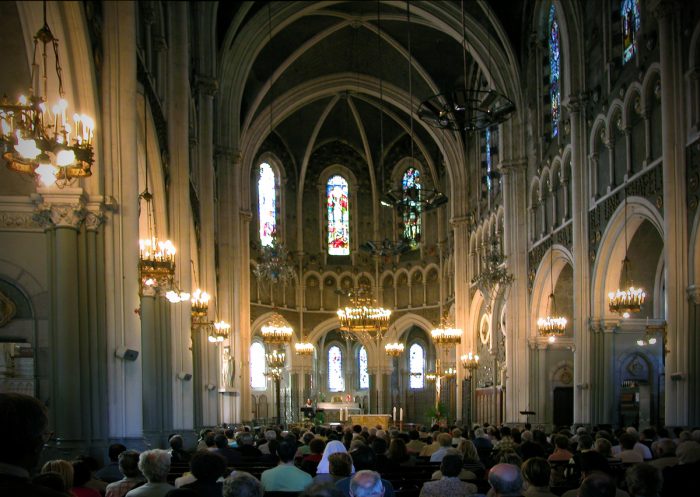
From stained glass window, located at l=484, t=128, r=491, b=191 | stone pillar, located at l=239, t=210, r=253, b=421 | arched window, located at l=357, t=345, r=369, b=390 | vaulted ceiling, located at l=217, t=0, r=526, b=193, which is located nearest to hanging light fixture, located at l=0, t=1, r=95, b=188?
vaulted ceiling, located at l=217, t=0, r=526, b=193

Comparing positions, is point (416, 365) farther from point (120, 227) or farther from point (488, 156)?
point (120, 227)

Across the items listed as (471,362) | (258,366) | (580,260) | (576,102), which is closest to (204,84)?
(576,102)

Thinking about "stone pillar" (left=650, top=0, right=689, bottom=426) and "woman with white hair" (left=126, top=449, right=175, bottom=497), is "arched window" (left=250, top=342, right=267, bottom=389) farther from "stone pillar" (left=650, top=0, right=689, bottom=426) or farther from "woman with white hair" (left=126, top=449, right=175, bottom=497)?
"woman with white hair" (left=126, top=449, right=175, bottom=497)

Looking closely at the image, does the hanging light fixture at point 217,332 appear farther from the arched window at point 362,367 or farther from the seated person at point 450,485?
the arched window at point 362,367

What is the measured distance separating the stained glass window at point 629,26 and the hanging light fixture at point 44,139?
1556 cm

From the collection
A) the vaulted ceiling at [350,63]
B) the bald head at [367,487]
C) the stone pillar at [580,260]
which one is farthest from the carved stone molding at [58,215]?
the vaulted ceiling at [350,63]

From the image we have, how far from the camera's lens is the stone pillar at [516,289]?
97.9ft

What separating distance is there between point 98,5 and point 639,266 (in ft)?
51.6

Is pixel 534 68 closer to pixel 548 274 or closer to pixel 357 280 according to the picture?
pixel 548 274

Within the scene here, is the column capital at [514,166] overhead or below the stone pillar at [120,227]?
overhead

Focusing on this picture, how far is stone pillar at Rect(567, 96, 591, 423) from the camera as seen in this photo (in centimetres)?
2356

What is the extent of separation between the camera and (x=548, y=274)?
28.3 metres

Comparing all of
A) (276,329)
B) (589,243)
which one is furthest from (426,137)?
(589,243)

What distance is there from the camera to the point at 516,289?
30375 millimetres
